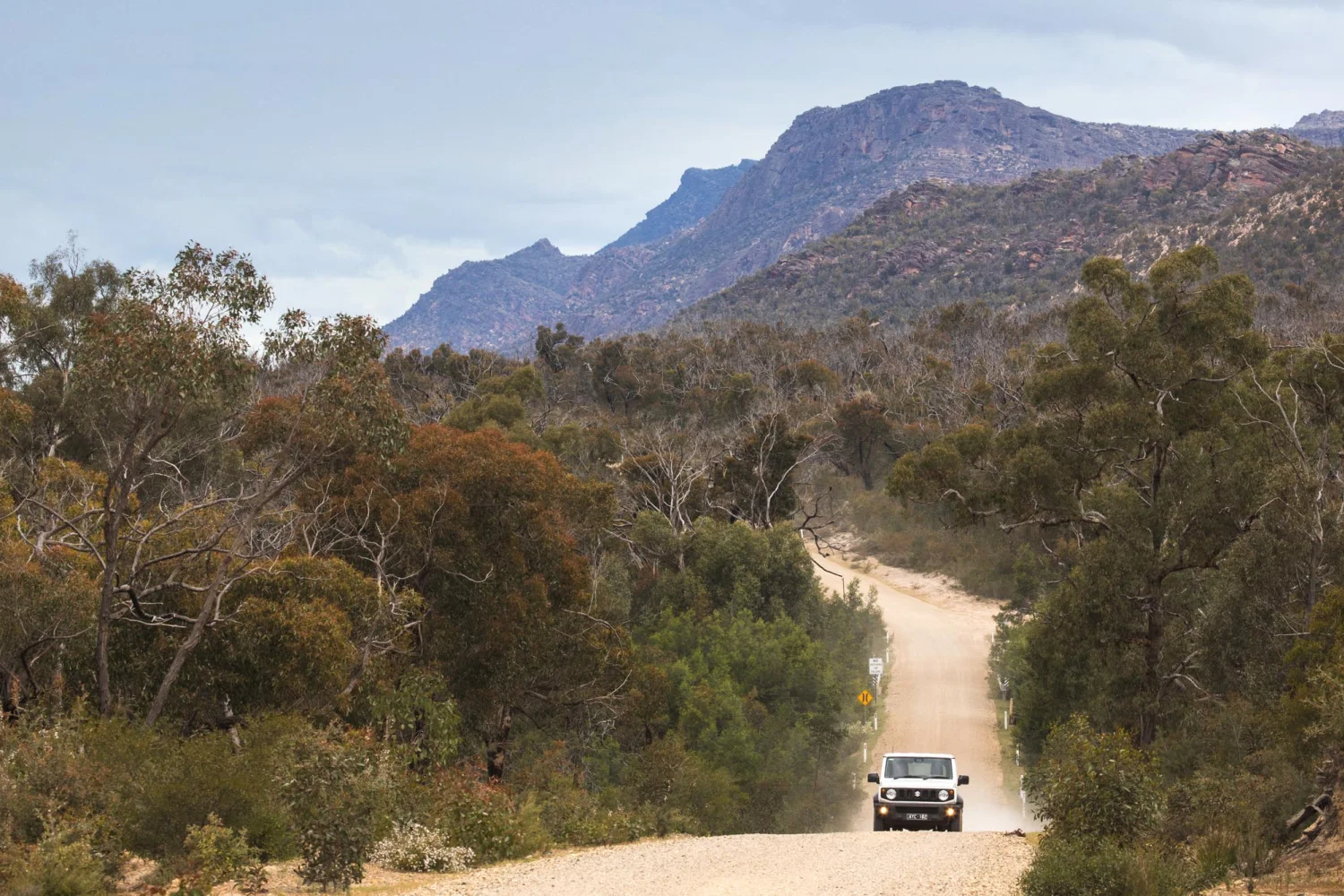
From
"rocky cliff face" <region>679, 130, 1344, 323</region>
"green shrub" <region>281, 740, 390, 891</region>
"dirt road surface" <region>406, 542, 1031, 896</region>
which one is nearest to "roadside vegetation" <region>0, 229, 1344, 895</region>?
"green shrub" <region>281, 740, 390, 891</region>

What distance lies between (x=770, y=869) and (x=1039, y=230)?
137 meters

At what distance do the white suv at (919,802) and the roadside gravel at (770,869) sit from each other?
335 cm

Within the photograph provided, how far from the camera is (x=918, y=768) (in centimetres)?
2038

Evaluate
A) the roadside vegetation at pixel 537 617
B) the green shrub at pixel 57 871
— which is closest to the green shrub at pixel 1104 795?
the roadside vegetation at pixel 537 617

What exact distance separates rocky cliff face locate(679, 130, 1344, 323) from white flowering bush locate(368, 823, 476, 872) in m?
95.5

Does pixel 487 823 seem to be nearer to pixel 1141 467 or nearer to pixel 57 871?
pixel 57 871

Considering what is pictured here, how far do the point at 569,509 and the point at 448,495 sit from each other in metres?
5.76

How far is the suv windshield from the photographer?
20203 millimetres

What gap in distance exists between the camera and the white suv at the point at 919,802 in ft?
64.5

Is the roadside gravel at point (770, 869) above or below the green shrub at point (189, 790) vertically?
below

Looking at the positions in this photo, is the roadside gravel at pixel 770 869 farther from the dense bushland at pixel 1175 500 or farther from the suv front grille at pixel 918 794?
the dense bushland at pixel 1175 500

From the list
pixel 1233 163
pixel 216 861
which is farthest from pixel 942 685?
pixel 1233 163

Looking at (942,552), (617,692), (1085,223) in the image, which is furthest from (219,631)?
(1085,223)

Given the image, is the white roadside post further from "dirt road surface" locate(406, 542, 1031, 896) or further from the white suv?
"dirt road surface" locate(406, 542, 1031, 896)
